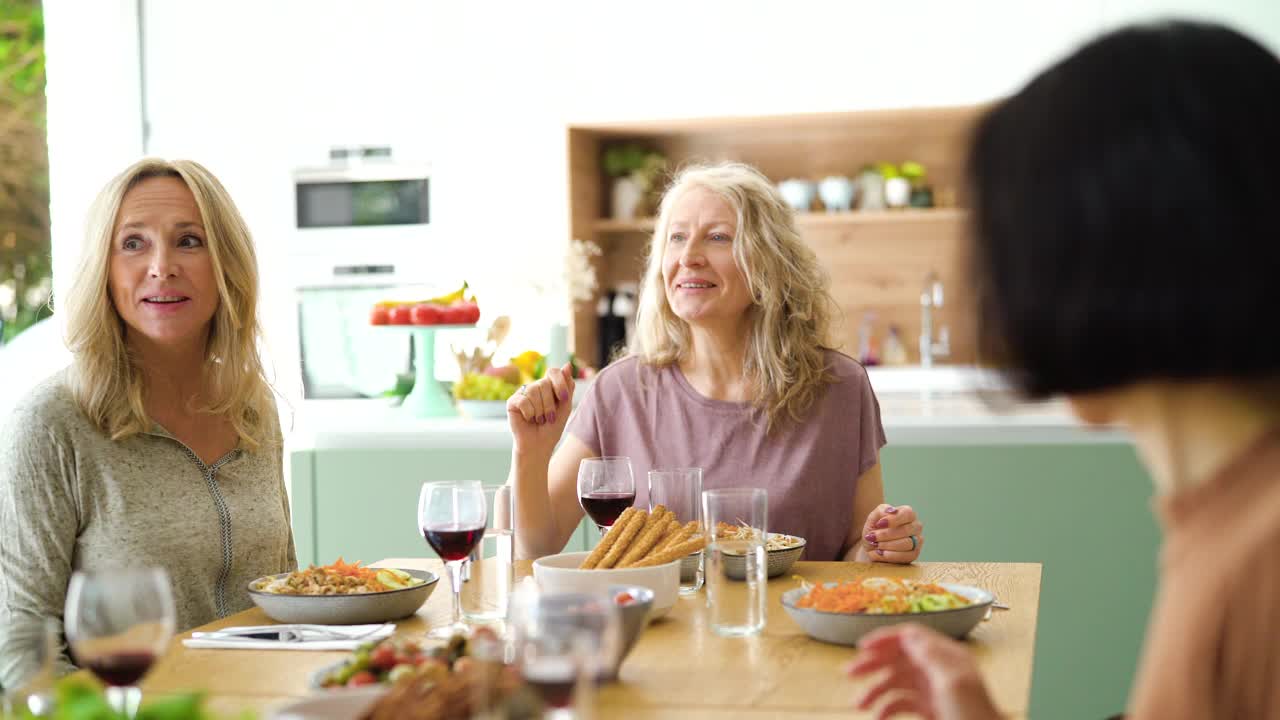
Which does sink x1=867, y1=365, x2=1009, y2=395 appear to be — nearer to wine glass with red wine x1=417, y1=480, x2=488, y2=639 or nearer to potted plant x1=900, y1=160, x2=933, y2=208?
potted plant x1=900, y1=160, x2=933, y2=208

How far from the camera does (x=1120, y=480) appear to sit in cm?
316

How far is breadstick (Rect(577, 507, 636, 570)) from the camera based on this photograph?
1692mm

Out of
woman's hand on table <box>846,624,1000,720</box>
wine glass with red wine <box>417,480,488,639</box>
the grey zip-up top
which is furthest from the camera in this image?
the grey zip-up top

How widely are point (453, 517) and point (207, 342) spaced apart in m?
0.87

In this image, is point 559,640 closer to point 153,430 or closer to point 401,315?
point 153,430

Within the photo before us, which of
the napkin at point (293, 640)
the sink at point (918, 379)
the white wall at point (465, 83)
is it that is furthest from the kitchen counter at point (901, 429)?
the napkin at point (293, 640)

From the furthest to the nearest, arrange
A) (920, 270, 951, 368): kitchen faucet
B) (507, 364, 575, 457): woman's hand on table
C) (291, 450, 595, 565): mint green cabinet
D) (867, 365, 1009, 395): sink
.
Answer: (920, 270, 951, 368): kitchen faucet → (867, 365, 1009, 395): sink → (291, 450, 595, 565): mint green cabinet → (507, 364, 575, 457): woman's hand on table

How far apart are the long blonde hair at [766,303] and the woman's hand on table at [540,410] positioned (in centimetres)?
47

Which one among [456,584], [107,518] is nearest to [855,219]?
[107,518]

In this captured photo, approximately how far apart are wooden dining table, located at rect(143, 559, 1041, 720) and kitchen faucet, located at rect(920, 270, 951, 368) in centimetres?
387

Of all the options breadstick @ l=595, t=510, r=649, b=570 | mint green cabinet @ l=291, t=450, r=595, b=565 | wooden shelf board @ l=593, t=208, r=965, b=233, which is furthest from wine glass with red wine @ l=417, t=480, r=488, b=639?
wooden shelf board @ l=593, t=208, r=965, b=233

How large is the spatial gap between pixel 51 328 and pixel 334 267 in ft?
3.63

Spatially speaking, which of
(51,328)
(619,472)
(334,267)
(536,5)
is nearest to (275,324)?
(334,267)

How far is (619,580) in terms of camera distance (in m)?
1.55
